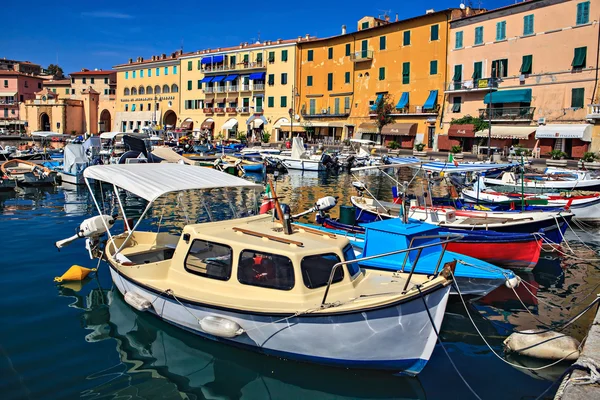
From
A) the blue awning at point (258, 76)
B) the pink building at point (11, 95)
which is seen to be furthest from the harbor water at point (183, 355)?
the pink building at point (11, 95)

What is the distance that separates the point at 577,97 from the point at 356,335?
38168 mm

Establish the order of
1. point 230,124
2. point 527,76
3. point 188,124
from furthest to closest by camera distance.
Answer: point 188,124 → point 230,124 → point 527,76

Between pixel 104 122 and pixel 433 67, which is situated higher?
pixel 433 67

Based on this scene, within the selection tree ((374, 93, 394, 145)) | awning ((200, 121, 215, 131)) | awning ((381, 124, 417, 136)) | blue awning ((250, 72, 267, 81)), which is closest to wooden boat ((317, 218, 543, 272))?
awning ((381, 124, 417, 136))

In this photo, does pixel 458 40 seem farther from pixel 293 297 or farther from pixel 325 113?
pixel 293 297

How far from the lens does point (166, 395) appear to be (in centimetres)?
737

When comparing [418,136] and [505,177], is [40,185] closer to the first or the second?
[505,177]

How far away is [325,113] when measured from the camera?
59.8 meters

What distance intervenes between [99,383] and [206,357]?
5.25 ft

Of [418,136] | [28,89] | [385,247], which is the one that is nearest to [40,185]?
[385,247]

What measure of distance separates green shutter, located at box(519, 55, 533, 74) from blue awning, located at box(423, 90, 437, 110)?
8.73 metres

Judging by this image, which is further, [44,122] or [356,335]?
[44,122]

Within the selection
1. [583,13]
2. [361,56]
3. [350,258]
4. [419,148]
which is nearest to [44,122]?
[361,56]

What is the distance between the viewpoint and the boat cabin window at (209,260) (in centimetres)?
817
